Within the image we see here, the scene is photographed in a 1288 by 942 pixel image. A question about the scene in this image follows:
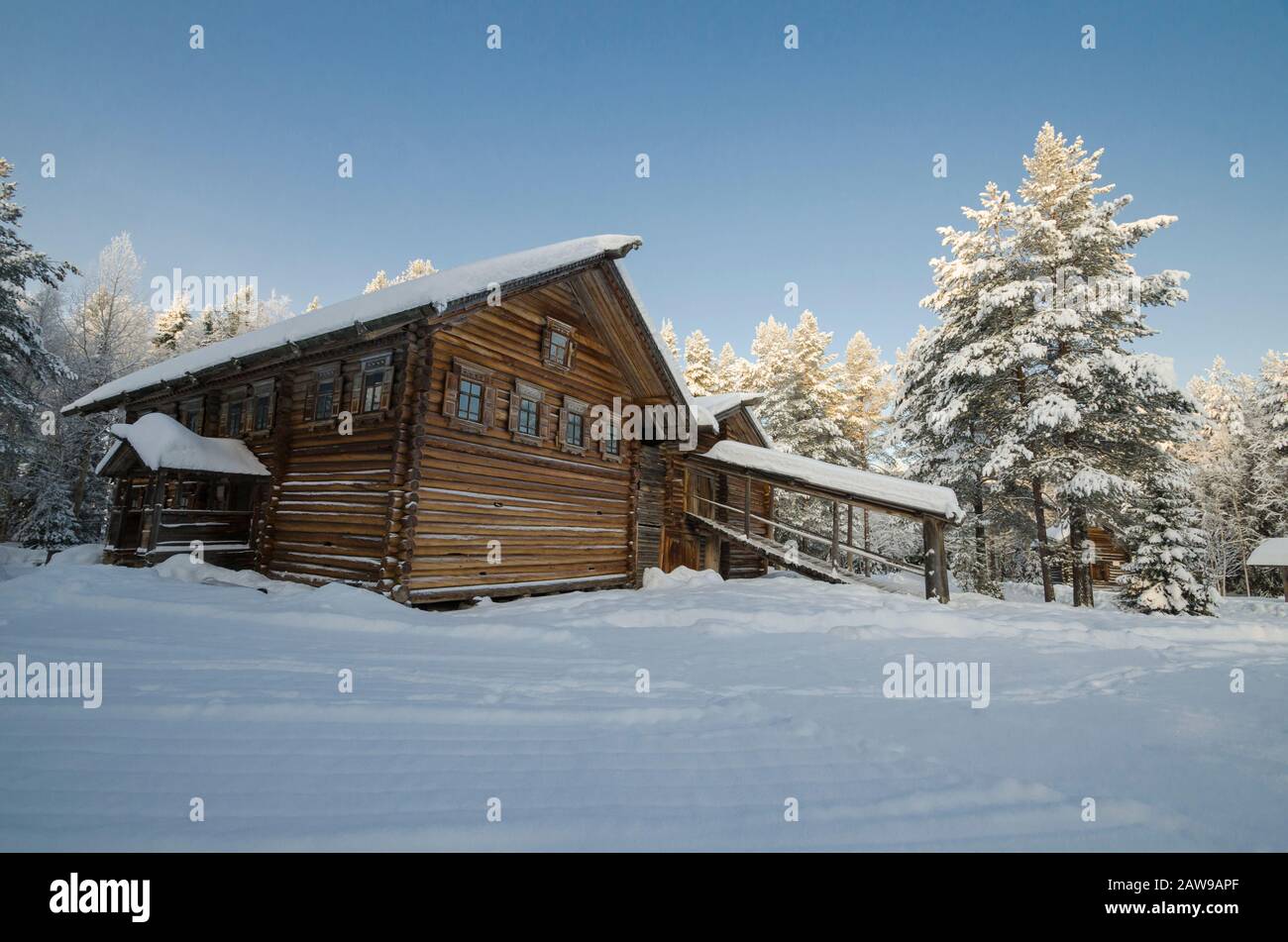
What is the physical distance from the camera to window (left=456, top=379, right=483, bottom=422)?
10641 millimetres

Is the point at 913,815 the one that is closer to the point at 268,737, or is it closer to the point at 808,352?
the point at 268,737

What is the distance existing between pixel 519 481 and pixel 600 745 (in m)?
8.98

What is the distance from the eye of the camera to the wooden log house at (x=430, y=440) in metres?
9.88

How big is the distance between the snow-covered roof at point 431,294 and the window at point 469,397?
147 cm

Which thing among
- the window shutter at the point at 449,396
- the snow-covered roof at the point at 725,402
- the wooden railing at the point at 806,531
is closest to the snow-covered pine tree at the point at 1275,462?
the wooden railing at the point at 806,531

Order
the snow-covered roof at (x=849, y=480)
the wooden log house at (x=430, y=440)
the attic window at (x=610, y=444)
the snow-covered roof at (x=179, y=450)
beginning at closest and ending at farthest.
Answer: the wooden log house at (x=430, y=440) < the snow-covered roof at (x=179, y=450) < the snow-covered roof at (x=849, y=480) < the attic window at (x=610, y=444)

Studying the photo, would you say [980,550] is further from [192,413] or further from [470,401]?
[192,413]

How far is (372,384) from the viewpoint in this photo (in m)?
10.6

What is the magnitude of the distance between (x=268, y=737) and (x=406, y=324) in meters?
8.18

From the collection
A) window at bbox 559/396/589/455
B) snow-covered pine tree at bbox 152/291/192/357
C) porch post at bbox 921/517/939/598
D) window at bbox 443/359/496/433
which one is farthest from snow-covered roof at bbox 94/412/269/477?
snow-covered pine tree at bbox 152/291/192/357

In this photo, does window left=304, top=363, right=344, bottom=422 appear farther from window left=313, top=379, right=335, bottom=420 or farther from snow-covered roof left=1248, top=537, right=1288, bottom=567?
snow-covered roof left=1248, top=537, right=1288, bottom=567

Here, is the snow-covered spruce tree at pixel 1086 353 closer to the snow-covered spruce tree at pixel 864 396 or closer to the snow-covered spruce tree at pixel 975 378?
the snow-covered spruce tree at pixel 975 378

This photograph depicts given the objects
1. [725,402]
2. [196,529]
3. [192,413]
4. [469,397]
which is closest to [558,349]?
[469,397]

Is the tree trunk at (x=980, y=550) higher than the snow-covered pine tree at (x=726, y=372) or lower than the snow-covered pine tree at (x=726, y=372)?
lower
